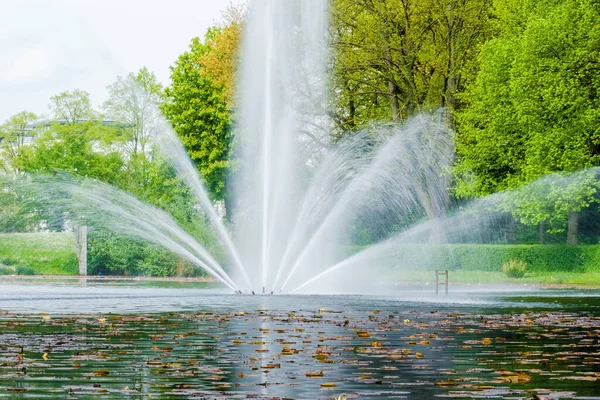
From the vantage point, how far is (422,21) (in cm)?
6003

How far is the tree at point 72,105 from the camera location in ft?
335

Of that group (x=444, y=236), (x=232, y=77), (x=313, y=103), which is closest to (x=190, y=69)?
(x=232, y=77)

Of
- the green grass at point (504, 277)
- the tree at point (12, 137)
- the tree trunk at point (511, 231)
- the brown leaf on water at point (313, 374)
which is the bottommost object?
the brown leaf on water at point (313, 374)

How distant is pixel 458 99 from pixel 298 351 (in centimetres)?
4747

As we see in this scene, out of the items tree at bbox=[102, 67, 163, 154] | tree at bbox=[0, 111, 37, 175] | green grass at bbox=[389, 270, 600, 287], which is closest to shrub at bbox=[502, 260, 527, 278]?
green grass at bbox=[389, 270, 600, 287]

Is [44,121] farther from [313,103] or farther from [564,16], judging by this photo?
[564,16]

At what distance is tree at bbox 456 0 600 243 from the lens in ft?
176

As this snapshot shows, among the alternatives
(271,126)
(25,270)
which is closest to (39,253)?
(25,270)

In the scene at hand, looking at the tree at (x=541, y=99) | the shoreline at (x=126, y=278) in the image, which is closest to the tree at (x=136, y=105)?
the shoreline at (x=126, y=278)

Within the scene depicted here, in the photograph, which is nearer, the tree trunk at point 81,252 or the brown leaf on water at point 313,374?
the brown leaf on water at point 313,374

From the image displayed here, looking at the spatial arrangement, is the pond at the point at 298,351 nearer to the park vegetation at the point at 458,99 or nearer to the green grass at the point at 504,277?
the green grass at the point at 504,277

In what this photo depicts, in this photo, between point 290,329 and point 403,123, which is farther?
point 403,123

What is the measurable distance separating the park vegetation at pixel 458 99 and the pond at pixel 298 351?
25620 mm

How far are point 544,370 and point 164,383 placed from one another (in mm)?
4990
